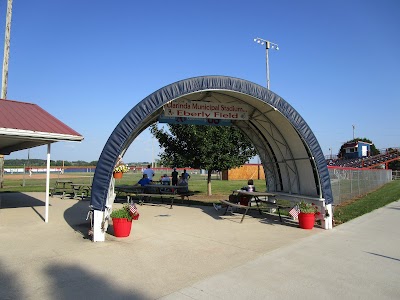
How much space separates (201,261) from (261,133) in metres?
6.73

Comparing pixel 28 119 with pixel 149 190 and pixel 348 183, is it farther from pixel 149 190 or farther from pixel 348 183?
pixel 348 183

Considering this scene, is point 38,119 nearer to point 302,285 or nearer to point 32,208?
point 32,208

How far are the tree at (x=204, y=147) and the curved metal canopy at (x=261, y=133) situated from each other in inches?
187

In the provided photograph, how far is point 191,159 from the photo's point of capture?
17312 millimetres

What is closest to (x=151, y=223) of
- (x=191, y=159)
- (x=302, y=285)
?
(x=302, y=285)

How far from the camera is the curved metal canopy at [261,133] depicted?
7.36 metres

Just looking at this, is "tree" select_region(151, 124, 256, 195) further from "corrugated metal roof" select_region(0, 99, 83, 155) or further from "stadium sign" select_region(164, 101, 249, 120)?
"corrugated metal roof" select_region(0, 99, 83, 155)

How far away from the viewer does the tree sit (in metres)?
16.9

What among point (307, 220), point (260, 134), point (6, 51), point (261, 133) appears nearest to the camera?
point (307, 220)

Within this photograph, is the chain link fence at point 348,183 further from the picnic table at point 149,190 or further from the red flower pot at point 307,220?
the picnic table at point 149,190

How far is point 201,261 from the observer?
582 cm

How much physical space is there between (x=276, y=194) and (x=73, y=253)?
732 centimetres

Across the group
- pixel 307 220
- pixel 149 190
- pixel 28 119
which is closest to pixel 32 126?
pixel 28 119

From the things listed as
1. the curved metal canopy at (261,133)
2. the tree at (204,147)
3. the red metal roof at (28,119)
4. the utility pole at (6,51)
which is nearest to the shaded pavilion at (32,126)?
the red metal roof at (28,119)
